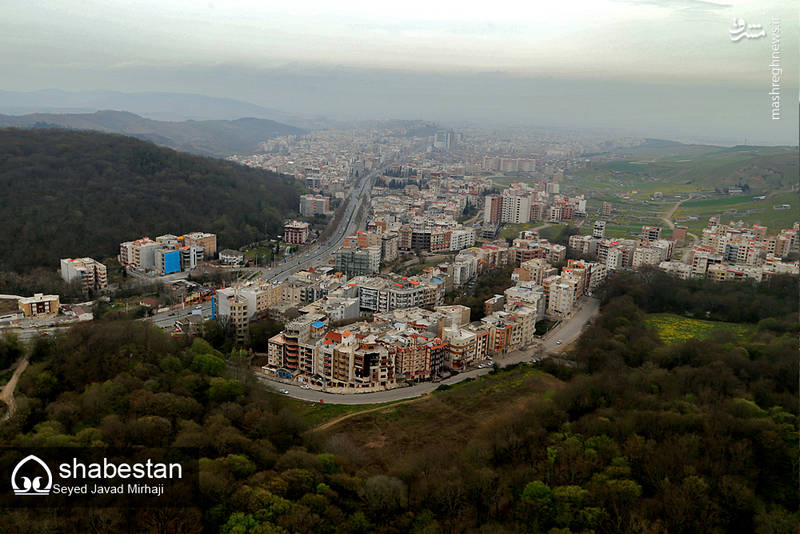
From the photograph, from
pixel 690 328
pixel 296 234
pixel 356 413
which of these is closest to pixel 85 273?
pixel 296 234

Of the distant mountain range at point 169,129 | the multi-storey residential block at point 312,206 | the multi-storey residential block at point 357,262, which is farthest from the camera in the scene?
the distant mountain range at point 169,129

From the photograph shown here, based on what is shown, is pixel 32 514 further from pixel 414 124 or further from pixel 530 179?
pixel 414 124

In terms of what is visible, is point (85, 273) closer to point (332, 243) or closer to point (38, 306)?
point (38, 306)

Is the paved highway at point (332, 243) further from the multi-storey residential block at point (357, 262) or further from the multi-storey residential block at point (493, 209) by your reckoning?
the multi-storey residential block at point (493, 209)

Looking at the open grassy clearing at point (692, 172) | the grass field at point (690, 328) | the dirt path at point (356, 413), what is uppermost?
the open grassy clearing at point (692, 172)

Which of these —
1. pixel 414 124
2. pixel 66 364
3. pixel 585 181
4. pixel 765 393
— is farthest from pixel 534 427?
Answer: pixel 414 124

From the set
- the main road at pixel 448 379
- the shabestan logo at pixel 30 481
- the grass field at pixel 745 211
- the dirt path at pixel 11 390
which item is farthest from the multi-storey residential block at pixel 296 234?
the shabestan logo at pixel 30 481
